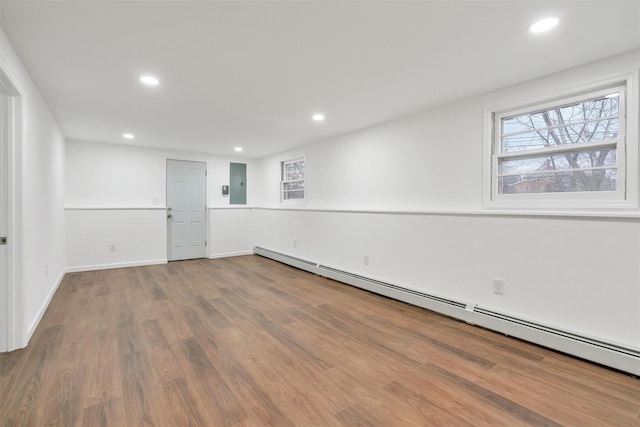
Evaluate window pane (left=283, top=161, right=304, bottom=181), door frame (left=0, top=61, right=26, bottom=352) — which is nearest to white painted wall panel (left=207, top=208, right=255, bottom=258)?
window pane (left=283, top=161, right=304, bottom=181)

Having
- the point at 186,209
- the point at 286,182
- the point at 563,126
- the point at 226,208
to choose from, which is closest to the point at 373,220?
the point at 563,126

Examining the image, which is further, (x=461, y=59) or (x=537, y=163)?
(x=537, y=163)

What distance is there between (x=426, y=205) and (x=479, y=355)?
165 cm

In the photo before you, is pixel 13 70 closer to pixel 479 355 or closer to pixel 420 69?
pixel 420 69

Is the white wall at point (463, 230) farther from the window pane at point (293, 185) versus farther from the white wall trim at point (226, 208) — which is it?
the white wall trim at point (226, 208)

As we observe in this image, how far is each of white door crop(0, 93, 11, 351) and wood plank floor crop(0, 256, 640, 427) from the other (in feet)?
0.87

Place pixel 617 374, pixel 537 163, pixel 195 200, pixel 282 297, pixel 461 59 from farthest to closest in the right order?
pixel 195 200
pixel 282 297
pixel 537 163
pixel 461 59
pixel 617 374

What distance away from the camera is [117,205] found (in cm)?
530

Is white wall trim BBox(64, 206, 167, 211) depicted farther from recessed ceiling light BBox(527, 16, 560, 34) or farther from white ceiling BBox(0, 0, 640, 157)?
recessed ceiling light BBox(527, 16, 560, 34)

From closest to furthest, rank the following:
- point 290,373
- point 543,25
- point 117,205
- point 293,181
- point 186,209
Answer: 1. point 543,25
2. point 290,373
3. point 117,205
4. point 293,181
5. point 186,209

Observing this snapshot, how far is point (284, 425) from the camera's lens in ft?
4.94

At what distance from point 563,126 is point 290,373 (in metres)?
2.95

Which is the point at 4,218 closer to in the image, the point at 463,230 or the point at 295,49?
the point at 295,49

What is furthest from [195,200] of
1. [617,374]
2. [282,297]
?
[617,374]
